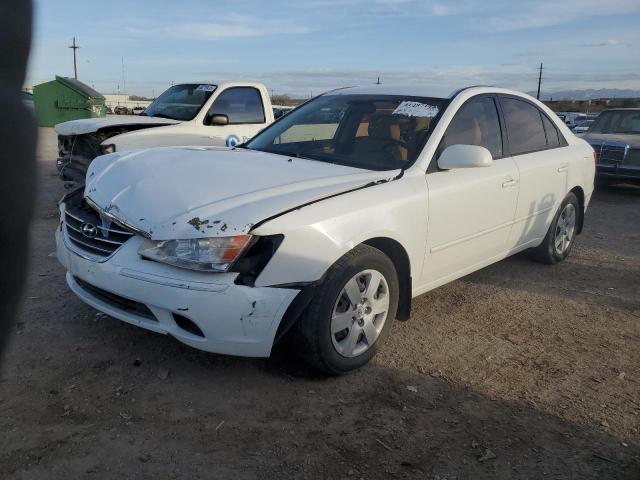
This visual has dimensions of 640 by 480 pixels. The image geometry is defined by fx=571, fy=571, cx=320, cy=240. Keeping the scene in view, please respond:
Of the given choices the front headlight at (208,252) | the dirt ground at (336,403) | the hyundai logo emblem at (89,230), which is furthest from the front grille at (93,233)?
the dirt ground at (336,403)

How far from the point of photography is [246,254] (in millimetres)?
2896

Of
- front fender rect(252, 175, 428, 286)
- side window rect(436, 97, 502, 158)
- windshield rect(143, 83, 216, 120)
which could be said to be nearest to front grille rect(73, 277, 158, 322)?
front fender rect(252, 175, 428, 286)

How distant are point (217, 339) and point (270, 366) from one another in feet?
1.87

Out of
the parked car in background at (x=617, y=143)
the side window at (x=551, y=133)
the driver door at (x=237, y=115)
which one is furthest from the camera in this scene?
the parked car in background at (x=617, y=143)

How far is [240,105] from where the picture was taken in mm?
8375

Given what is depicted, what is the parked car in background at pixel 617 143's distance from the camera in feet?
34.6

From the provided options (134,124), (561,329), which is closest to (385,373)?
(561,329)

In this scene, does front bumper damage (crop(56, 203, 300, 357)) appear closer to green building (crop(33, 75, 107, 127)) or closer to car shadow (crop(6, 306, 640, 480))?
car shadow (crop(6, 306, 640, 480))

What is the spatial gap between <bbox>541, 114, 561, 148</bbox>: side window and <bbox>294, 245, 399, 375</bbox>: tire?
264 centimetres

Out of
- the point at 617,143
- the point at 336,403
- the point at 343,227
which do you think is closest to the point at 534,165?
the point at 343,227

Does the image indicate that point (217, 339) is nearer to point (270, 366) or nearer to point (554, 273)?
point (270, 366)

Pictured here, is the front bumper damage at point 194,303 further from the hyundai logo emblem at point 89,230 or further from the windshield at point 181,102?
the windshield at point 181,102

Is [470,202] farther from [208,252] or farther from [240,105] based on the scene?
[240,105]

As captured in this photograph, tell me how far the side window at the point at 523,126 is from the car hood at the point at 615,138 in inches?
257
